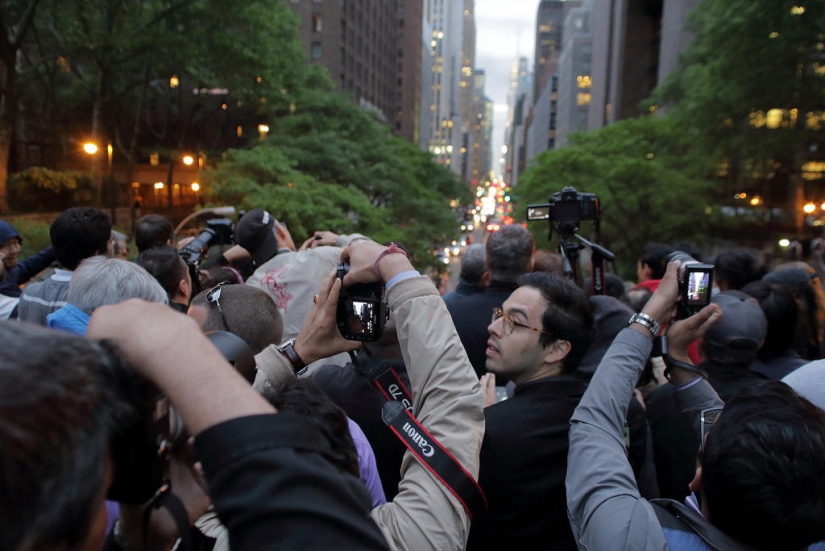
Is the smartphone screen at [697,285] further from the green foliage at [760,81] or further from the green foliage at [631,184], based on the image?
the green foliage at [631,184]

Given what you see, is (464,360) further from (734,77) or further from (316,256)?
(734,77)

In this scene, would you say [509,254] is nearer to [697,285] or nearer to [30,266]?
[697,285]

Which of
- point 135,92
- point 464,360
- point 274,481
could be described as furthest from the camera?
point 135,92

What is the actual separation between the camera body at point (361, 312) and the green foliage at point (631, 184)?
76.8ft

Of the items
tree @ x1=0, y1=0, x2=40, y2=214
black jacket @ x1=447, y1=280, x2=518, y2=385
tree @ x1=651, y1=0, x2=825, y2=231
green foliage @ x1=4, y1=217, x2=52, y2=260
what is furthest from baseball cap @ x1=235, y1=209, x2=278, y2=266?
tree @ x1=651, y1=0, x2=825, y2=231

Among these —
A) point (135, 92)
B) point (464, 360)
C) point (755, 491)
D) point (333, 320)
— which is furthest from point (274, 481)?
point (135, 92)

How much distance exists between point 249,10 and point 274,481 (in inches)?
827

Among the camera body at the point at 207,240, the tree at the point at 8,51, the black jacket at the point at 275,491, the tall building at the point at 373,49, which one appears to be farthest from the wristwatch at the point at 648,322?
the tall building at the point at 373,49

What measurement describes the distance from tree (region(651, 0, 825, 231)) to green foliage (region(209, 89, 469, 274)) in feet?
41.2

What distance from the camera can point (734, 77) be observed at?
19.4 metres

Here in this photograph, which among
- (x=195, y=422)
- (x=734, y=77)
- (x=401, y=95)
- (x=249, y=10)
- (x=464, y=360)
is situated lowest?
(x=464, y=360)

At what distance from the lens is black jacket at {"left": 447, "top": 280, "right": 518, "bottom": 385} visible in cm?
394

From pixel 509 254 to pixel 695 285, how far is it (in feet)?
6.14

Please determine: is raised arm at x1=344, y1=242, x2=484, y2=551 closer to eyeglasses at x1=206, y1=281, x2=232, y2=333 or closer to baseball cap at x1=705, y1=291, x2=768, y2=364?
eyeglasses at x1=206, y1=281, x2=232, y2=333
